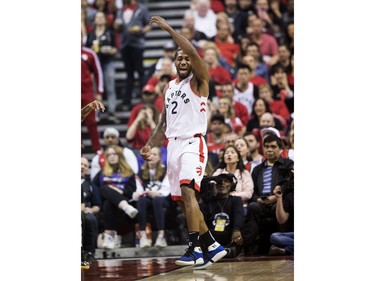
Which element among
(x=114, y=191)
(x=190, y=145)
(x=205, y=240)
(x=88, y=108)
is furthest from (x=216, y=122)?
(x=88, y=108)

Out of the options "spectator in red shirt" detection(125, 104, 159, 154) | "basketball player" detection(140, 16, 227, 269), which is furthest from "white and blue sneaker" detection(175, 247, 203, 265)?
"spectator in red shirt" detection(125, 104, 159, 154)

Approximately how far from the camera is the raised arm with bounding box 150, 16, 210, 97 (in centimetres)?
570

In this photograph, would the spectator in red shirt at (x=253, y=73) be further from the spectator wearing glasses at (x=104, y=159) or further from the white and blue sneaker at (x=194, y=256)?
the white and blue sneaker at (x=194, y=256)

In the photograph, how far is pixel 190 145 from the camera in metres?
5.96

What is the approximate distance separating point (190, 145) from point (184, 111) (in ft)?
0.64

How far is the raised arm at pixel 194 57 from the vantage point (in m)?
5.70

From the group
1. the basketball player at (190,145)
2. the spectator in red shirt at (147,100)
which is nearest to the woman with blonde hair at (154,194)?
the spectator in red shirt at (147,100)

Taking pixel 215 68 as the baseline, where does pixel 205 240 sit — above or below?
below

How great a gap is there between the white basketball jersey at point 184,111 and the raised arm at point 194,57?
1.7 inches

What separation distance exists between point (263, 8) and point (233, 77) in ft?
5.44

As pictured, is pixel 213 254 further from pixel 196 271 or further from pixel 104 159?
pixel 104 159
